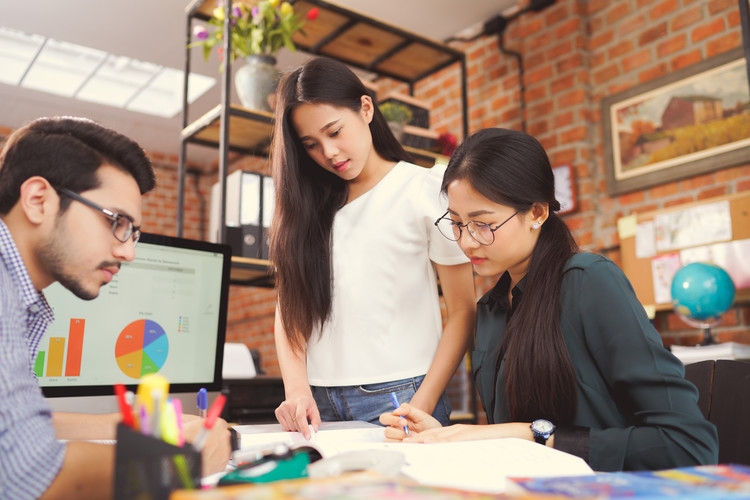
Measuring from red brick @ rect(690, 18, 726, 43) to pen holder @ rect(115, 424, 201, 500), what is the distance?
2.85 m

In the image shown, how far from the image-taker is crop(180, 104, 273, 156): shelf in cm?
226

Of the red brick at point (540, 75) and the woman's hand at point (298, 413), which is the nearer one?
the woman's hand at point (298, 413)

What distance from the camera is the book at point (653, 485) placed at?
0.42 metres

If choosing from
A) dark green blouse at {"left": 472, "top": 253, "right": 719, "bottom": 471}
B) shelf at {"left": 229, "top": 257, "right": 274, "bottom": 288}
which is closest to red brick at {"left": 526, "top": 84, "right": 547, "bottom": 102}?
shelf at {"left": 229, "top": 257, "right": 274, "bottom": 288}

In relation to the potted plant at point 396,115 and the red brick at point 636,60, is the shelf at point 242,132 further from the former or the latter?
the red brick at point 636,60

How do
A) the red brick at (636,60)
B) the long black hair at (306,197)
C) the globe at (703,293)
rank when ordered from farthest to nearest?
the red brick at (636,60) → the globe at (703,293) → the long black hair at (306,197)

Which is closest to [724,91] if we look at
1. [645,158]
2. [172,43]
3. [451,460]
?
[645,158]

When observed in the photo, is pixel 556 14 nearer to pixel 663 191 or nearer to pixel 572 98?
pixel 572 98

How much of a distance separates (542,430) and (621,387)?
5.0 inches

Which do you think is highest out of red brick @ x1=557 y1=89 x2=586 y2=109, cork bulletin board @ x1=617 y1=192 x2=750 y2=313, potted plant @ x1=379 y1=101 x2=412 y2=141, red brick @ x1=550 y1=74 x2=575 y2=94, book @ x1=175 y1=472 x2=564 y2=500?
red brick @ x1=550 y1=74 x2=575 y2=94

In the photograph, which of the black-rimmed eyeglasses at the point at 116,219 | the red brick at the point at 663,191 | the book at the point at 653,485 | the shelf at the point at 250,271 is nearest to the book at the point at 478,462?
the book at the point at 653,485

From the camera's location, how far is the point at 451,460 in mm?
659

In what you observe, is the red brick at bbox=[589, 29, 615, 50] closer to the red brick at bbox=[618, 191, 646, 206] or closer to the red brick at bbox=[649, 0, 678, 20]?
the red brick at bbox=[649, 0, 678, 20]

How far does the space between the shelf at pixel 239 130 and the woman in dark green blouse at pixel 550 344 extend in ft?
4.25
